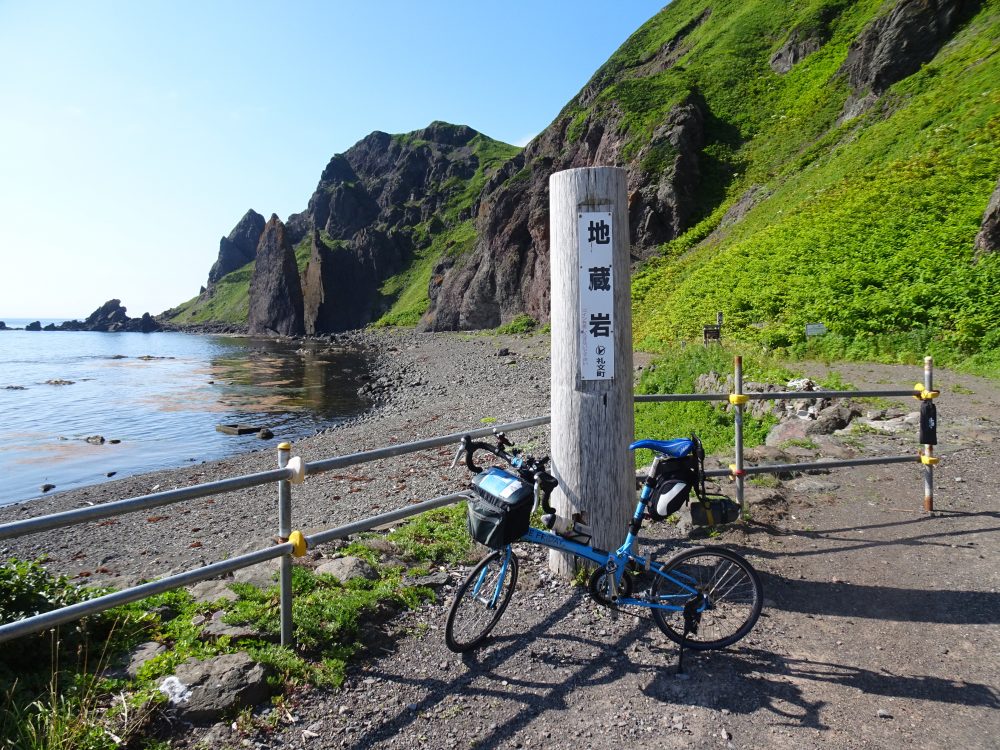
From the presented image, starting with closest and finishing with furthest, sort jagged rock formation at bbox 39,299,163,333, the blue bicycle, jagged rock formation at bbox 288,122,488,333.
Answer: the blue bicycle
jagged rock formation at bbox 288,122,488,333
jagged rock formation at bbox 39,299,163,333

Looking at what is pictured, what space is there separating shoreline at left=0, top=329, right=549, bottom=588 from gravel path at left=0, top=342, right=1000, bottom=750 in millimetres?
5369

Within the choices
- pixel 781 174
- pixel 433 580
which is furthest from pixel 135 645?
pixel 781 174

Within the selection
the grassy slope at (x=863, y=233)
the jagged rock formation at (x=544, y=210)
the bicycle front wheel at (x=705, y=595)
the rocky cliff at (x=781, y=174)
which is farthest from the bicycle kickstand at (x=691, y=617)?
the jagged rock formation at (x=544, y=210)

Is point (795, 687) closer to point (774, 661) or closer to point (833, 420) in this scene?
point (774, 661)

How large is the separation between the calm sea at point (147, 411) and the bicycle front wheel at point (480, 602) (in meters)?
19.5

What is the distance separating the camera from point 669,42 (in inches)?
3159

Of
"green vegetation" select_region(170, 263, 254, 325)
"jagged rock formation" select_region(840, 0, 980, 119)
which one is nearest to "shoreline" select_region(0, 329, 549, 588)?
"jagged rock formation" select_region(840, 0, 980, 119)

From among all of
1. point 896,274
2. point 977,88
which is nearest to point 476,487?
point 896,274

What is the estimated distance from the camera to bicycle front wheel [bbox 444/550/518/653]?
451cm

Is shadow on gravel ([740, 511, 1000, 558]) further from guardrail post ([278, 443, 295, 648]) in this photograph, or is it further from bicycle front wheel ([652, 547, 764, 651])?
guardrail post ([278, 443, 295, 648])

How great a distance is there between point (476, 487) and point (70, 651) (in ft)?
9.71

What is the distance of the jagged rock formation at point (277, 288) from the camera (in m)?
128

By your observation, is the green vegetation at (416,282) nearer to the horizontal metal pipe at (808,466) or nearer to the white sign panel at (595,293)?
the horizontal metal pipe at (808,466)

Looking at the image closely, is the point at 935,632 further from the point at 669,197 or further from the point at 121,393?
the point at 121,393
